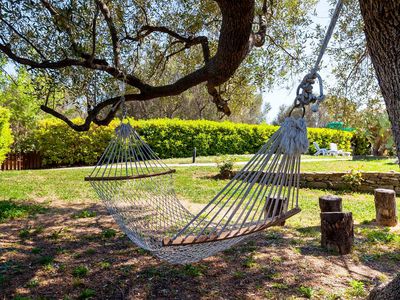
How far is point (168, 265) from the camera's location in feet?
8.72

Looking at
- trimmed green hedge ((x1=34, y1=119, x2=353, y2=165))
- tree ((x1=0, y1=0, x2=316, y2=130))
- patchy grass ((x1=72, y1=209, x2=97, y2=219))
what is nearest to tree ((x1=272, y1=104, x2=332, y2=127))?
trimmed green hedge ((x1=34, y1=119, x2=353, y2=165))

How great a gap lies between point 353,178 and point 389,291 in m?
4.39

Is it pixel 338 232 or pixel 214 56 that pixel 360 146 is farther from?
pixel 214 56

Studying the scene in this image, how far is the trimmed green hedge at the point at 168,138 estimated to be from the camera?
29.8ft

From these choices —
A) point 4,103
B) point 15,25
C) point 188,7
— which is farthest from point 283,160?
point 4,103

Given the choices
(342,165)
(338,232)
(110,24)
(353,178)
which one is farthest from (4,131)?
(342,165)

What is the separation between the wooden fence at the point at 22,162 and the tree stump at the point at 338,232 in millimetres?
8192

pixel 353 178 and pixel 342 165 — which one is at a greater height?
pixel 342 165

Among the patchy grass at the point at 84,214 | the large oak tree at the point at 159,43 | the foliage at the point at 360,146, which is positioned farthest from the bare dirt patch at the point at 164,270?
the foliage at the point at 360,146

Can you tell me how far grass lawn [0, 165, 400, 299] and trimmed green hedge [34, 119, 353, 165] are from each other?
5.14 meters

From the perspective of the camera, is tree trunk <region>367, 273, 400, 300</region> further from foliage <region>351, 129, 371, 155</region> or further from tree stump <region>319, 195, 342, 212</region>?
foliage <region>351, 129, 371, 155</region>

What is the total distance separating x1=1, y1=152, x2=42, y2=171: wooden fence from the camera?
876 centimetres

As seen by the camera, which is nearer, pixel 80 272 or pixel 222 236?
pixel 222 236

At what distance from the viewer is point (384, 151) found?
479 inches
